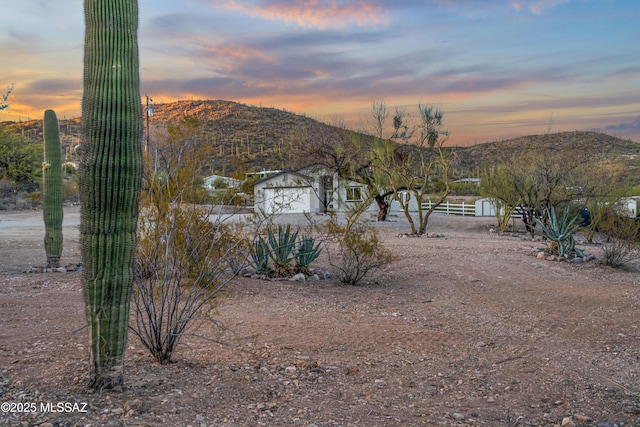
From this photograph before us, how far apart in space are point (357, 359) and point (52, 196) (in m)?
8.95

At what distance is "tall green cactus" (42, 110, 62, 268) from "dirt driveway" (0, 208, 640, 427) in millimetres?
1177

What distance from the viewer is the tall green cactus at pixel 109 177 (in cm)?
440

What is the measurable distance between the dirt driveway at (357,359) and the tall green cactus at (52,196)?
1.18 meters

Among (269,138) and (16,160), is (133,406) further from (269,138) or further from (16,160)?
(269,138)

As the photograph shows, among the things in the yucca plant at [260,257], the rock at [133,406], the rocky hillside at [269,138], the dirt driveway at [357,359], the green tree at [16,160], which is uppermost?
the rocky hillside at [269,138]

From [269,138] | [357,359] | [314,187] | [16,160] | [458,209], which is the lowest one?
[357,359]

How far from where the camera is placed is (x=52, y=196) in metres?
12.2

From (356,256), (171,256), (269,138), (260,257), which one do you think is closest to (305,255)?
(260,257)

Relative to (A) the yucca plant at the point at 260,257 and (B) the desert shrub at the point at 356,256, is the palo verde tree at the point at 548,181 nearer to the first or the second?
(B) the desert shrub at the point at 356,256

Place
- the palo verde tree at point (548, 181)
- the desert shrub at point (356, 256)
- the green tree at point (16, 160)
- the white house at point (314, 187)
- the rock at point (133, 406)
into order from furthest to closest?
1. the white house at point (314, 187)
2. the green tree at point (16, 160)
3. the palo verde tree at point (548, 181)
4. the desert shrub at point (356, 256)
5. the rock at point (133, 406)

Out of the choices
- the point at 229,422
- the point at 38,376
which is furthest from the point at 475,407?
the point at 38,376

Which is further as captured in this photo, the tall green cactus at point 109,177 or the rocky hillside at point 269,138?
the rocky hillside at point 269,138

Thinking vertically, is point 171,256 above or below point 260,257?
above

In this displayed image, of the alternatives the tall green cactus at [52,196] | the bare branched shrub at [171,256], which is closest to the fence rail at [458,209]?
the tall green cactus at [52,196]
